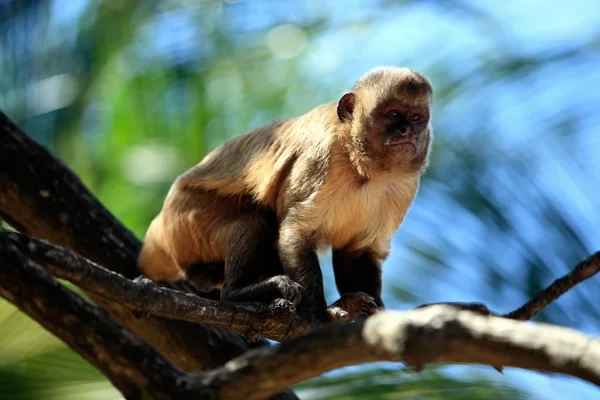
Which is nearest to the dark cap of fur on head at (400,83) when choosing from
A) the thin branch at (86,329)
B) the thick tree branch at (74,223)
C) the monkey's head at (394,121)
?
the monkey's head at (394,121)

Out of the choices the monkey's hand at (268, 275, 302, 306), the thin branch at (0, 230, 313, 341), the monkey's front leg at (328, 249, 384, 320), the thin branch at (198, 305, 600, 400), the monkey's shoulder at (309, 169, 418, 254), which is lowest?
the thin branch at (198, 305, 600, 400)

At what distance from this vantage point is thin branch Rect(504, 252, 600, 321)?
431cm

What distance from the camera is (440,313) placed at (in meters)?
2.86

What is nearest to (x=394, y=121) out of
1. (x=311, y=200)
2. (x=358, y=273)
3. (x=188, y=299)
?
(x=311, y=200)

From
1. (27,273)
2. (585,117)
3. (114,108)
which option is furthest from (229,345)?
(585,117)

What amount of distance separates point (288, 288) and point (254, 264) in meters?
0.49

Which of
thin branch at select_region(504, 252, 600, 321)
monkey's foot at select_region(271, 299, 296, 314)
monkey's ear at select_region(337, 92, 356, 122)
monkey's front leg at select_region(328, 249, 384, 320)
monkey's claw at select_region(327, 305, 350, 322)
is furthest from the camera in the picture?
monkey's front leg at select_region(328, 249, 384, 320)

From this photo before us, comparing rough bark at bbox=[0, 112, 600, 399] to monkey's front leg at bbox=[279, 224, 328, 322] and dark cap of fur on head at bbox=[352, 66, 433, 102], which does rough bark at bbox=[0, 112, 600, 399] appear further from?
dark cap of fur on head at bbox=[352, 66, 433, 102]

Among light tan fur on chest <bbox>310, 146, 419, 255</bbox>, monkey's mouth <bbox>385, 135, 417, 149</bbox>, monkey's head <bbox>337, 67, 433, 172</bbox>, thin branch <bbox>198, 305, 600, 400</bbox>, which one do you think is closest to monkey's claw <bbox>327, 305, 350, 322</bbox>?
light tan fur on chest <bbox>310, 146, 419, 255</bbox>

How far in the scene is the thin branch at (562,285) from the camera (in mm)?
4309

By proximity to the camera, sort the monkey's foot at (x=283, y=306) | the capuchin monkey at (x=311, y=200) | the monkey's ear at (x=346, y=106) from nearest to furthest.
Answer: the monkey's foot at (x=283, y=306) < the capuchin monkey at (x=311, y=200) < the monkey's ear at (x=346, y=106)

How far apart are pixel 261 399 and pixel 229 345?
3391 millimetres

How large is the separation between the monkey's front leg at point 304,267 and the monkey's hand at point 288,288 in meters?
0.11

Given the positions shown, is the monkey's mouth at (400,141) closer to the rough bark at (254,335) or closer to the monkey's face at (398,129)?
the monkey's face at (398,129)
